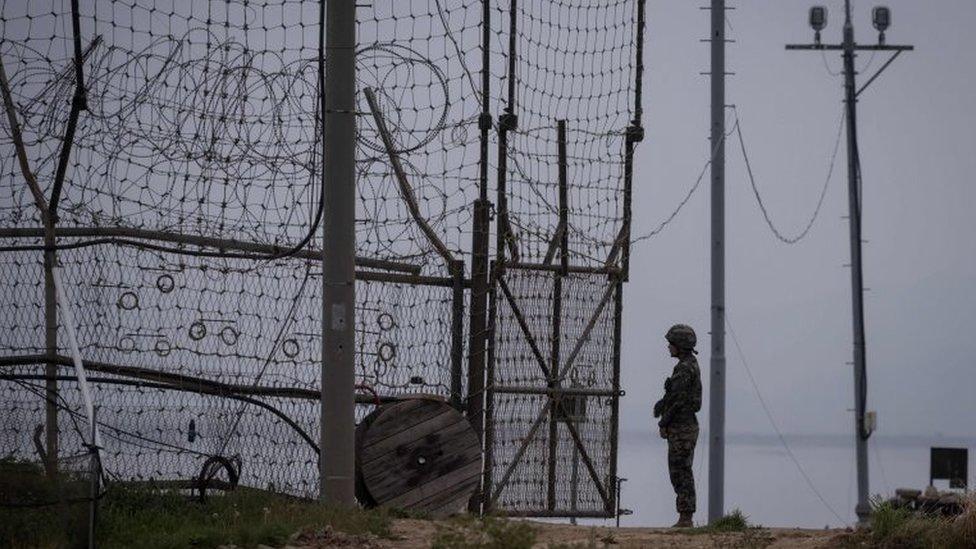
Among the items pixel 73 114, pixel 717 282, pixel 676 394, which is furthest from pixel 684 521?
pixel 717 282

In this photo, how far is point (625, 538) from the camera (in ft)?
48.8

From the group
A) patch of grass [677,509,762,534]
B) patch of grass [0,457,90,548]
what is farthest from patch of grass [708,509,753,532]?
patch of grass [0,457,90,548]

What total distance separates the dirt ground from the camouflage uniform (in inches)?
97.2

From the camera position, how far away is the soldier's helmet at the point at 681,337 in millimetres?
18562

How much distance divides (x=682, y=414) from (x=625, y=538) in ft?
12.6

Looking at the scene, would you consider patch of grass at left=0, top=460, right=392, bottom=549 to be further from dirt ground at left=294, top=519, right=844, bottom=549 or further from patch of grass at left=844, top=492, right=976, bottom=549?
patch of grass at left=844, top=492, right=976, bottom=549

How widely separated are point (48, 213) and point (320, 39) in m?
2.91

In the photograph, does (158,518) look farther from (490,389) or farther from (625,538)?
(490,389)

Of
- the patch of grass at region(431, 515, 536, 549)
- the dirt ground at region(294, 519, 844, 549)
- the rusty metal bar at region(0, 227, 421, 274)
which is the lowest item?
the dirt ground at region(294, 519, 844, 549)

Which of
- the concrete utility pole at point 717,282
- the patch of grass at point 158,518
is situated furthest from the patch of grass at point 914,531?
the concrete utility pole at point 717,282

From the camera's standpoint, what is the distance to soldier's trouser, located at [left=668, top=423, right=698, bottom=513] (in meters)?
18.5

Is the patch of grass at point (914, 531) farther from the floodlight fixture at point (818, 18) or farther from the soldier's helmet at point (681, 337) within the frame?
the floodlight fixture at point (818, 18)

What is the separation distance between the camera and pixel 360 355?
17.2 meters

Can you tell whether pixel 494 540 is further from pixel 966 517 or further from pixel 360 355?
pixel 360 355
